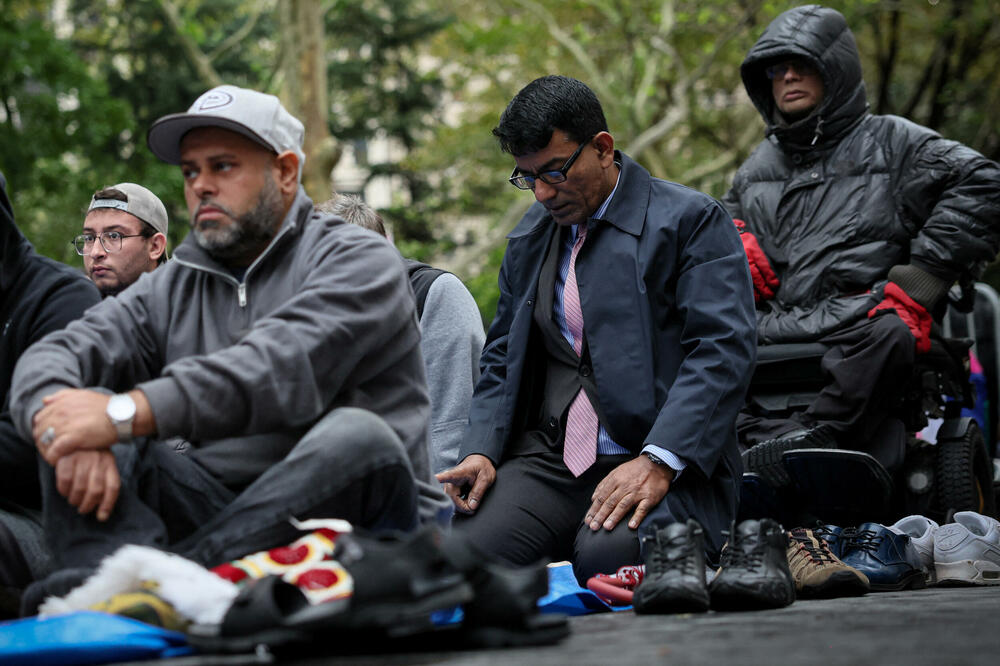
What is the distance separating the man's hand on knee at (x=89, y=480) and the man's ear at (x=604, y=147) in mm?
2507

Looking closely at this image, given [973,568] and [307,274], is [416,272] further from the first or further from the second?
[973,568]

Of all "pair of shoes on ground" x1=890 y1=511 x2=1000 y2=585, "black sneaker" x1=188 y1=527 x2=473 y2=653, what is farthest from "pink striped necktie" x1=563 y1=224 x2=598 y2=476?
"black sneaker" x1=188 y1=527 x2=473 y2=653

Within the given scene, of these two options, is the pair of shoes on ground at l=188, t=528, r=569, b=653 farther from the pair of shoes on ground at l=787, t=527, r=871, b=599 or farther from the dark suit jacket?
the pair of shoes on ground at l=787, t=527, r=871, b=599

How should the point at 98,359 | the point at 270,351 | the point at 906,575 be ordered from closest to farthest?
the point at 270,351, the point at 98,359, the point at 906,575

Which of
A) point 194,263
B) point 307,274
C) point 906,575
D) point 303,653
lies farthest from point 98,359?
point 906,575

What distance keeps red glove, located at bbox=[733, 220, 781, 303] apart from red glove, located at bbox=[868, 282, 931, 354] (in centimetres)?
57

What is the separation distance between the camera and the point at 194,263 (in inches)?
148

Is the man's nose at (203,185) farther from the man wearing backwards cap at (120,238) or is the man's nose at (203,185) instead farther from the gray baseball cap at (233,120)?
the man wearing backwards cap at (120,238)

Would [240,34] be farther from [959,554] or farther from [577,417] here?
[959,554]

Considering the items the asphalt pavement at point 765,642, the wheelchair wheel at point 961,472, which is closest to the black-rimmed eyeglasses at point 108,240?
the asphalt pavement at point 765,642

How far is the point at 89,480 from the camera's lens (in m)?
3.21

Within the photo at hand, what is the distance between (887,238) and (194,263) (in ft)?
12.7

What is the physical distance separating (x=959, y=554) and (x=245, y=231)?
347 cm

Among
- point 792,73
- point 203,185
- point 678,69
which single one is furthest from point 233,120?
point 678,69
